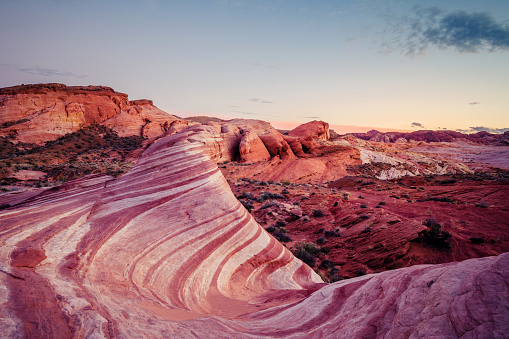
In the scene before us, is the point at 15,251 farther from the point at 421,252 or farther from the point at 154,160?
the point at 421,252

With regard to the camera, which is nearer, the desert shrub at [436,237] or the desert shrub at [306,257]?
the desert shrub at [306,257]

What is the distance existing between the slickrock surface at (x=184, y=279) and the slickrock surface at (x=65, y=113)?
204ft

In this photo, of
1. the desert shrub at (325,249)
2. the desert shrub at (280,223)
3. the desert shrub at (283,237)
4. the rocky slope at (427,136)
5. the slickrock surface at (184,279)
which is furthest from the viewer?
the rocky slope at (427,136)

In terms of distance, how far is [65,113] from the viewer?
59.4 meters

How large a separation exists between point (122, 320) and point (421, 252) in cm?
1252

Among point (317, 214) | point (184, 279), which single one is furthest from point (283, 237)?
point (184, 279)

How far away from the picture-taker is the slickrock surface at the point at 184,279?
2.86 metres

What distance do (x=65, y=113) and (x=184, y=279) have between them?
237ft

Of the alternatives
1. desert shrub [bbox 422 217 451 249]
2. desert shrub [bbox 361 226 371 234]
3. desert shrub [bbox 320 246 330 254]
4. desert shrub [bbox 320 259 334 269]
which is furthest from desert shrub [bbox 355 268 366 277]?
→ desert shrub [bbox 422 217 451 249]

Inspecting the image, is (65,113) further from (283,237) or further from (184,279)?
(184,279)

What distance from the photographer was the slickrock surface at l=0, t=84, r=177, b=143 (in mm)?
54094

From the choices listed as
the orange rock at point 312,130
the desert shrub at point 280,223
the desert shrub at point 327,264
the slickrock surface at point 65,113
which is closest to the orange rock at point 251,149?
the orange rock at point 312,130

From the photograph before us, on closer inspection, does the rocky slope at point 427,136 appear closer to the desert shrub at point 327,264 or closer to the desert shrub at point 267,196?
the desert shrub at point 267,196

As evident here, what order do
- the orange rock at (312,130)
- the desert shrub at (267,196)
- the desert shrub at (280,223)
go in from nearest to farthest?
the desert shrub at (280,223), the desert shrub at (267,196), the orange rock at (312,130)
